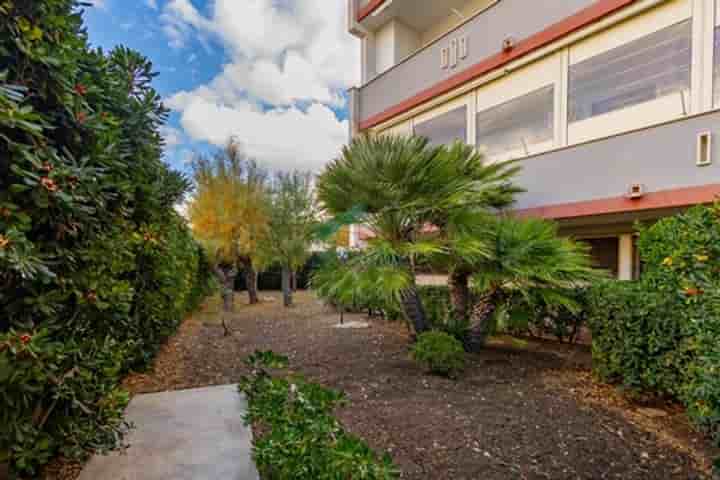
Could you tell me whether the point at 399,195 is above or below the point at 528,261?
above

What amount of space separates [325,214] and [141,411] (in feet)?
12.0

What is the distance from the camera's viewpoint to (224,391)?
4035 millimetres

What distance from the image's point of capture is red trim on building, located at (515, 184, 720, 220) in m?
4.73

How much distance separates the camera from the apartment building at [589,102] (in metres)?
4.92

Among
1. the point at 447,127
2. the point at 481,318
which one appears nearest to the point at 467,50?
the point at 447,127

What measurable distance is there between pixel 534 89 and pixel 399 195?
397 centimetres

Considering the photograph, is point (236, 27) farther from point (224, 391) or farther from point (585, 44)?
point (224, 391)

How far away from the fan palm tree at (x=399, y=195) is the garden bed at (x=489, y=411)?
1.32m

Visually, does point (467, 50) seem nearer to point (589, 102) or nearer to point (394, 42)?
point (589, 102)

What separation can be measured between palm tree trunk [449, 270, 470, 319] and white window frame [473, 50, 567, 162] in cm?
295

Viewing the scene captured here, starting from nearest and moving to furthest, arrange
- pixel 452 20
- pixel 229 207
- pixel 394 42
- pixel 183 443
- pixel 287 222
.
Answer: pixel 183 443 → pixel 452 20 → pixel 394 42 → pixel 229 207 → pixel 287 222

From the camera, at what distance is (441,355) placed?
15.1ft

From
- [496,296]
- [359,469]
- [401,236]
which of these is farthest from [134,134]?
[496,296]

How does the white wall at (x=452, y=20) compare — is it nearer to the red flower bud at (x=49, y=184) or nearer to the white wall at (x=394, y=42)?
the white wall at (x=394, y=42)
